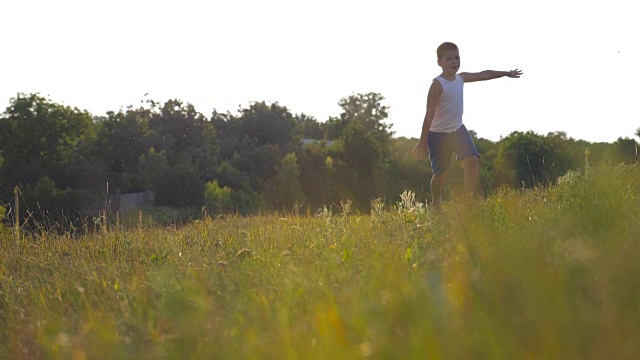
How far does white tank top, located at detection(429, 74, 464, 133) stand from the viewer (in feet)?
27.7

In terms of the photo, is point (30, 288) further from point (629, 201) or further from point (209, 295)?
point (629, 201)

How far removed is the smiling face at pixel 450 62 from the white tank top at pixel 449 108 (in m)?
0.10

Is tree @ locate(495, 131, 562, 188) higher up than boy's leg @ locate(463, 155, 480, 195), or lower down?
higher up

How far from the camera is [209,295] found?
4512 mm

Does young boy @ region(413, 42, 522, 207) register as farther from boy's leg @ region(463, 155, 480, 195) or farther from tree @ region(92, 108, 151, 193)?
tree @ region(92, 108, 151, 193)

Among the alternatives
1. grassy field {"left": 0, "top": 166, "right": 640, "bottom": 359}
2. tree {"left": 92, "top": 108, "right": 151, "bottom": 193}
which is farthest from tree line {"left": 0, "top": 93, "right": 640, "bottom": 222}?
grassy field {"left": 0, "top": 166, "right": 640, "bottom": 359}

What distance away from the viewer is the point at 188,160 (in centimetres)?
5425

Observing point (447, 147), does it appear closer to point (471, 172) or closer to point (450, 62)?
point (471, 172)

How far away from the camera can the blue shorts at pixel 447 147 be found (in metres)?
8.42

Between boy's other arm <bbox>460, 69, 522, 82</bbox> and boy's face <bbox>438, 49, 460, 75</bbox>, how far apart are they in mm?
347

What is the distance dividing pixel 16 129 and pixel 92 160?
7.71 m

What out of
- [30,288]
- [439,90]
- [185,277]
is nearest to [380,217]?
[439,90]

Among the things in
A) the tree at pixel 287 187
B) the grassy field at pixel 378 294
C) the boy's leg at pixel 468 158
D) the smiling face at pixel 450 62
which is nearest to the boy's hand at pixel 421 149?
the boy's leg at pixel 468 158

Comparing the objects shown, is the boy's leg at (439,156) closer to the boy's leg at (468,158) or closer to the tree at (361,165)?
the boy's leg at (468,158)
